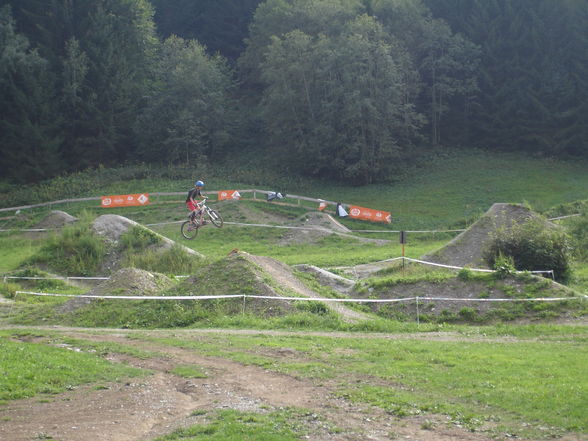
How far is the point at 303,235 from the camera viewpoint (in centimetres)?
4250

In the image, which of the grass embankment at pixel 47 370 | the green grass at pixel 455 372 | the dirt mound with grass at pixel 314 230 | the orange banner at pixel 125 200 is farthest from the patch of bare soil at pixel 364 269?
the orange banner at pixel 125 200

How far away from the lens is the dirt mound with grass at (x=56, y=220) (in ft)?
142

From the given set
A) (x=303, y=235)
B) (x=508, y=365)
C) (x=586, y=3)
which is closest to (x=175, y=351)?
(x=508, y=365)

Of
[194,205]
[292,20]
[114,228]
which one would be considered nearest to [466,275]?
[194,205]

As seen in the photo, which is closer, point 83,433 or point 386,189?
point 83,433

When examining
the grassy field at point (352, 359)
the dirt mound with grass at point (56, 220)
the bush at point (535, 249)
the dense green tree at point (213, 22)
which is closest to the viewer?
the grassy field at point (352, 359)

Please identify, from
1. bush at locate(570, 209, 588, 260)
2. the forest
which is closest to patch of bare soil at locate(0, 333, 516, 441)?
bush at locate(570, 209, 588, 260)

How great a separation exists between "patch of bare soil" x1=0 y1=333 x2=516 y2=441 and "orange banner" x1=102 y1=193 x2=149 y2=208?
123 ft

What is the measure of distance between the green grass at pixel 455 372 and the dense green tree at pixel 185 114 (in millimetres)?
50239

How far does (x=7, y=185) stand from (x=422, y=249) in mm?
40382

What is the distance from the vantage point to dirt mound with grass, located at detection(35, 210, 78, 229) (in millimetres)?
43250

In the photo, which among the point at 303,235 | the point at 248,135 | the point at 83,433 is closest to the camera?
the point at 83,433

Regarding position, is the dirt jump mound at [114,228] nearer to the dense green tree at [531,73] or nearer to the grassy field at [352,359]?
the grassy field at [352,359]

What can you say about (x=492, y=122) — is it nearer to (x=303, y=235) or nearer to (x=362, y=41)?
(x=362, y=41)
